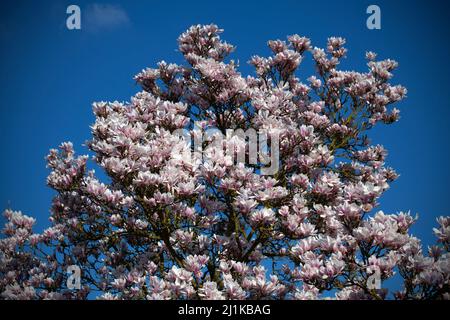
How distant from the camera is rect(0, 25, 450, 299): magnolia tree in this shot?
21.9 feet

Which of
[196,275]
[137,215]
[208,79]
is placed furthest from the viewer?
[208,79]

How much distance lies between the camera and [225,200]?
8.72 metres

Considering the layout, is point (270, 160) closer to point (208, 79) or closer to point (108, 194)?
point (208, 79)

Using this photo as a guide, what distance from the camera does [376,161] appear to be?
12.1m

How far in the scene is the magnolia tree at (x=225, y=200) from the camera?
263 inches

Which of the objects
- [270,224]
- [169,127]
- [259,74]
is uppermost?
[259,74]

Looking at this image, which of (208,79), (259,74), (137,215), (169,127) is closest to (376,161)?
(259,74)

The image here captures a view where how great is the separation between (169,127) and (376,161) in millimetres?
6353

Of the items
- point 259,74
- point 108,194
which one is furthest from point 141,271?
point 259,74

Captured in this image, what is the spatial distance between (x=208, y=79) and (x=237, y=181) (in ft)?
10.2
